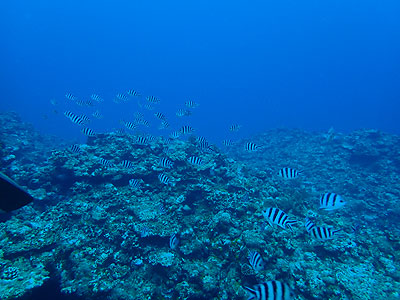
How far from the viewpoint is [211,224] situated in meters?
6.75

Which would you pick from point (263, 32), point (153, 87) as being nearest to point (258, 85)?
point (263, 32)

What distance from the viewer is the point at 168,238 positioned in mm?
6676

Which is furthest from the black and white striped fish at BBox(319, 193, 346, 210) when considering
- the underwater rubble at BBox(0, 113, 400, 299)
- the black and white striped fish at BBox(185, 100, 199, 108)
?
the black and white striped fish at BBox(185, 100, 199, 108)

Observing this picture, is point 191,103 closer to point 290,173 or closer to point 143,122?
point 143,122

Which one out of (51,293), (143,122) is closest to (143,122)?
(143,122)

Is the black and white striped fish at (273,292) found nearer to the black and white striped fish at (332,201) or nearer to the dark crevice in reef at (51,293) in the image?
the black and white striped fish at (332,201)

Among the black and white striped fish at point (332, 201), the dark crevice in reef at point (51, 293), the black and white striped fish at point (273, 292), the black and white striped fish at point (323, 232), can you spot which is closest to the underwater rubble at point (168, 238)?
the dark crevice in reef at point (51, 293)

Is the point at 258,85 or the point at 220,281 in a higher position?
the point at 258,85

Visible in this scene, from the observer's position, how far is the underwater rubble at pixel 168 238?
18.0 ft

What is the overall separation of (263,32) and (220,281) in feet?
732

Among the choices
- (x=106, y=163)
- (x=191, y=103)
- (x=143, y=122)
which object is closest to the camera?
(x=106, y=163)

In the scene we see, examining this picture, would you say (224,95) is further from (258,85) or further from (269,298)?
(269,298)

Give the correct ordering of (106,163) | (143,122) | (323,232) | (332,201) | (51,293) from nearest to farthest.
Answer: (323,232) → (332,201) → (51,293) → (106,163) → (143,122)

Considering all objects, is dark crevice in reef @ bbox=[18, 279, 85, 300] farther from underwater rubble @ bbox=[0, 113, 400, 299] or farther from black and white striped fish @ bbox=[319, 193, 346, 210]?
black and white striped fish @ bbox=[319, 193, 346, 210]
